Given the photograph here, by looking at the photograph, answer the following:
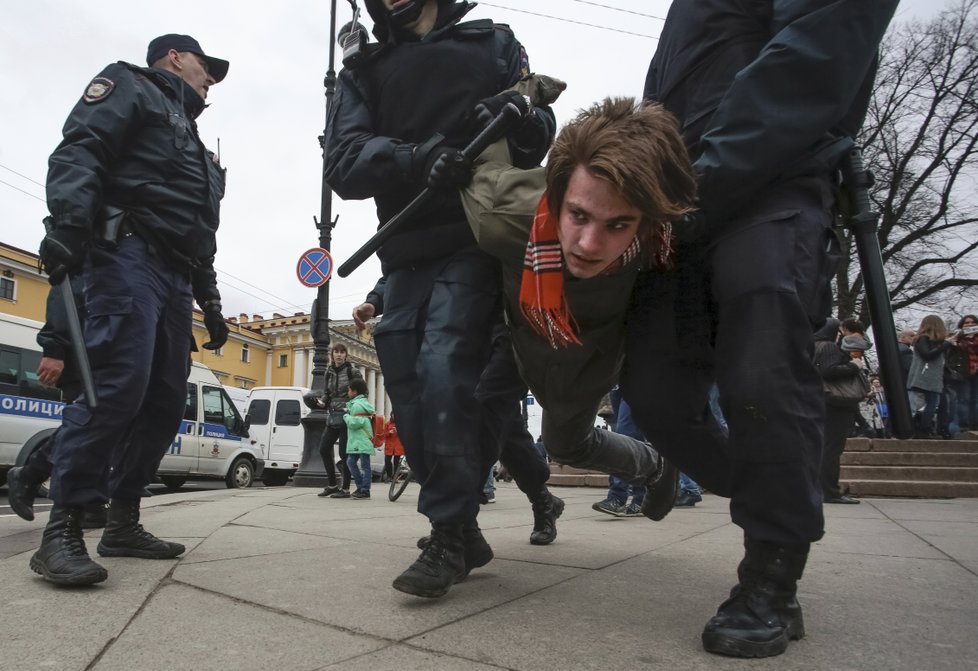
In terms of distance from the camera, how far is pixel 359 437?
7.52 metres

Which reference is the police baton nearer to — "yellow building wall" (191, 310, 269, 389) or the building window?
the building window

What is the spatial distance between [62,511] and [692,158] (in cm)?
213

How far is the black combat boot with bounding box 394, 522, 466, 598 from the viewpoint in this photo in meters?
1.75

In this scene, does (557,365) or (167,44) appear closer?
(557,365)

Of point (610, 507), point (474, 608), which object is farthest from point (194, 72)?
point (610, 507)

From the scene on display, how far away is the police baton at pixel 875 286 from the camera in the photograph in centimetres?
174

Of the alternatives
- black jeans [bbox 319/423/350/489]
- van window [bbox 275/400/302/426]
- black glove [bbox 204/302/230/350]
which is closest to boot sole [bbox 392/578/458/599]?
black glove [bbox 204/302/230/350]

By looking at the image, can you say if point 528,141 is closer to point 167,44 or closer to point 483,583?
point 483,583

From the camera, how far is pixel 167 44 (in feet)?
9.98

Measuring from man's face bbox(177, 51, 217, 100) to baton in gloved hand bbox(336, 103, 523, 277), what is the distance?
1.25m

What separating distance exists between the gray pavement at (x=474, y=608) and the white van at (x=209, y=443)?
10.2 m

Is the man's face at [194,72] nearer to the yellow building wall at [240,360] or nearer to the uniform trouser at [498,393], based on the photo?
the uniform trouser at [498,393]

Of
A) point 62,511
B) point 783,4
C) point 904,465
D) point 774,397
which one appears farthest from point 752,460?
point 904,465

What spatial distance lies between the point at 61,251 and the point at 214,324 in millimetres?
1026
